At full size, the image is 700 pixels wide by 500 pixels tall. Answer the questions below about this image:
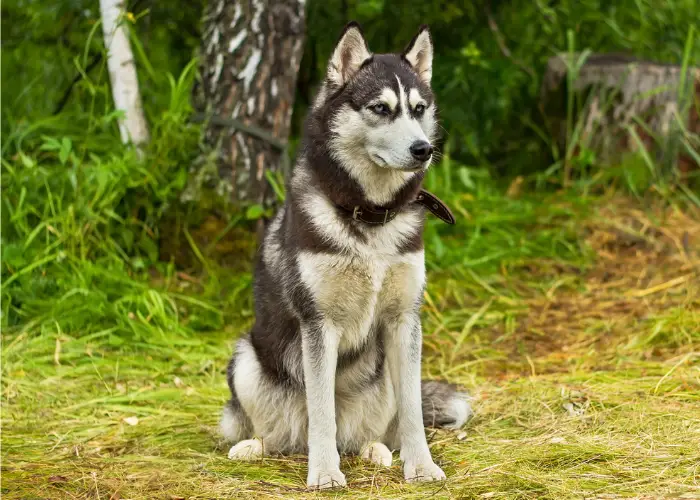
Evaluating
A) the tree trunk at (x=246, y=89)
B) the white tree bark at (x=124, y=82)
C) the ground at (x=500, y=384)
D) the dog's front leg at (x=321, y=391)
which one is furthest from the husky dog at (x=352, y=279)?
the white tree bark at (x=124, y=82)

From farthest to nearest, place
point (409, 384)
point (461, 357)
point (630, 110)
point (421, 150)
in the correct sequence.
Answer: point (630, 110), point (461, 357), point (409, 384), point (421, 150)

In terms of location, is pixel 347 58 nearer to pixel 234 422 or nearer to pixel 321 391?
pixel 321 391

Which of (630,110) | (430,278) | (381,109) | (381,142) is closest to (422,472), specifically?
(381,142)

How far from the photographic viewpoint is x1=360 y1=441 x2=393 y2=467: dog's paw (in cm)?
354

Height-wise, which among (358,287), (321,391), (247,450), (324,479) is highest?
(358,287)

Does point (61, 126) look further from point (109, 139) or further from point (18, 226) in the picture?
point (18, 226)

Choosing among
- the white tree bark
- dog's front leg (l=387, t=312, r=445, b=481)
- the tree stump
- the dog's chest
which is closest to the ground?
dog's front leg (l=387, t=312, r=445, b=481)

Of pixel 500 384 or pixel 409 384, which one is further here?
pixel 500 384

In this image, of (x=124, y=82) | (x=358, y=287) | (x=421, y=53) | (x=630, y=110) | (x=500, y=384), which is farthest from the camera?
(x=630, y=110)

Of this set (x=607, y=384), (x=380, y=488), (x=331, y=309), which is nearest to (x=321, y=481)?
(x=380, y=488)

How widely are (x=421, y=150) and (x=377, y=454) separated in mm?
1288

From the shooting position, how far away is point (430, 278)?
561 centimetres

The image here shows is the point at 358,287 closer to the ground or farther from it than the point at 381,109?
closer to the ground

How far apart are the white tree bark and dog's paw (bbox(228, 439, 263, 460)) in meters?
2.57
